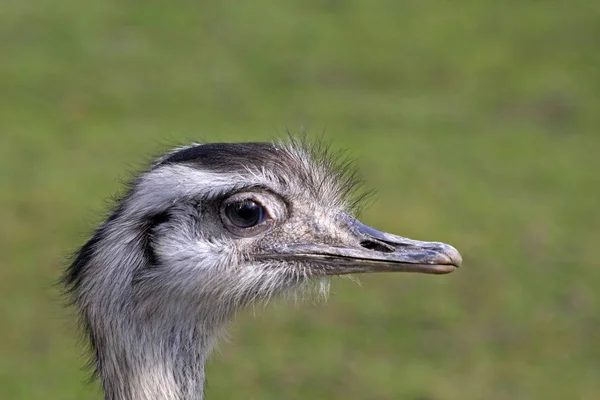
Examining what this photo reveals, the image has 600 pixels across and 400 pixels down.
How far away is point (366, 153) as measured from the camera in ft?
29.6

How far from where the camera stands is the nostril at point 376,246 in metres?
3.31

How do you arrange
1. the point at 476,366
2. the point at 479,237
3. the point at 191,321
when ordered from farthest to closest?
1. the point at 479,237
2. the point at 476,366
3. the point at 191,321

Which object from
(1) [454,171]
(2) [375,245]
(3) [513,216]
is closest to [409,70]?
(1) [454,171]

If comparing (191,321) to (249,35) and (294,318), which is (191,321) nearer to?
(294,318)

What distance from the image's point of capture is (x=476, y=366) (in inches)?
253

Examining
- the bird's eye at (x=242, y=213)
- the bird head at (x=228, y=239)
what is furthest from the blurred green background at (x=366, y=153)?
the bird's eye at (x=242, y=213)

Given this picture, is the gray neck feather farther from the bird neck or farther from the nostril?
the nostril

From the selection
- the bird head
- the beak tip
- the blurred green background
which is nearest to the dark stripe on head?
the bird head

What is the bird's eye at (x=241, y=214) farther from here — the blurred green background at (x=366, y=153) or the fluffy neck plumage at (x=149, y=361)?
the blurred green background at (x=366, y=153)

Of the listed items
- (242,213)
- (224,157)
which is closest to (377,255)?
(242,213)

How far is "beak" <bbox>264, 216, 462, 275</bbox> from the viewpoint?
325cm

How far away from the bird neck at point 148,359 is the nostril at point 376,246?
1.82 ft

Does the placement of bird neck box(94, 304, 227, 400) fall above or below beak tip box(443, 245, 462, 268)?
below

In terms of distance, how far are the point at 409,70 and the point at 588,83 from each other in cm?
164
